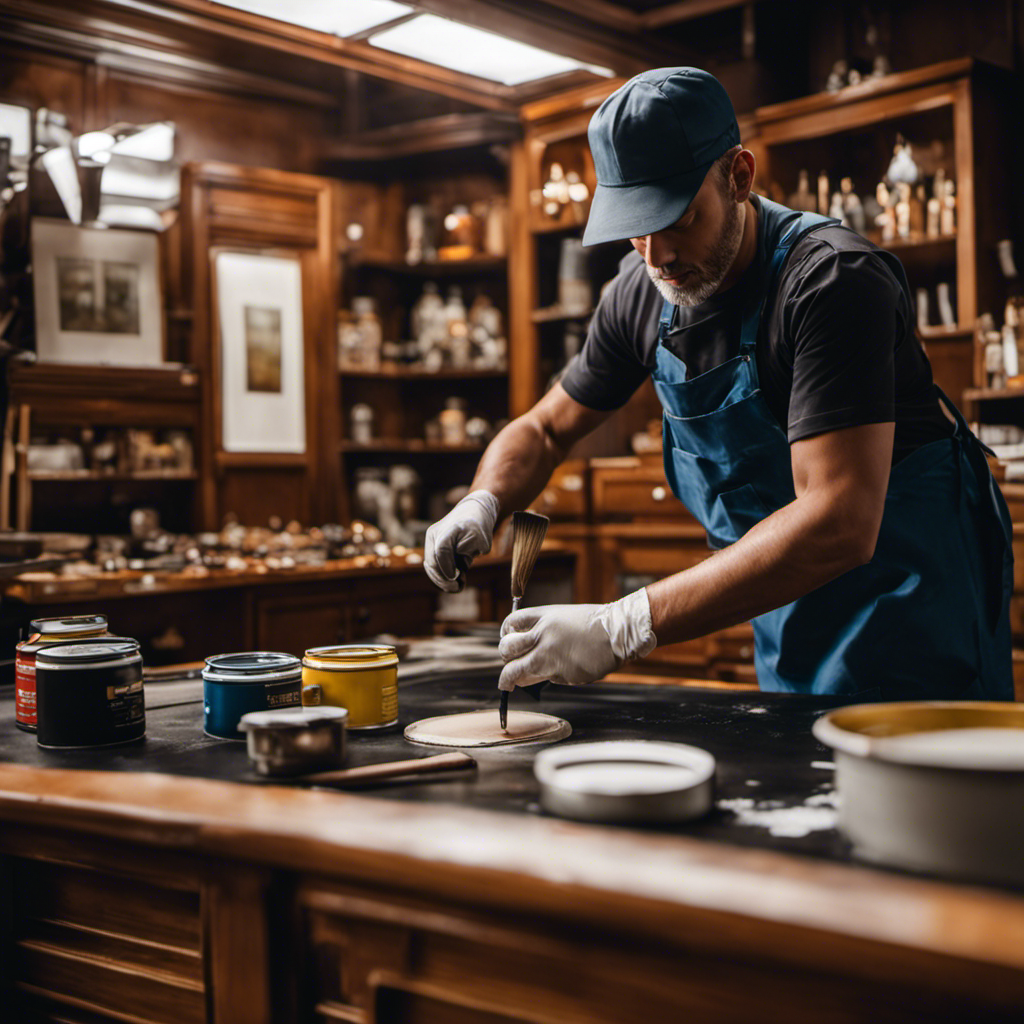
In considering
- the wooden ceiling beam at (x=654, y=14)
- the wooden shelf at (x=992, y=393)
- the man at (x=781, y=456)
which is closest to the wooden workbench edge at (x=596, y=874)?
the man at (x=781, y=456)

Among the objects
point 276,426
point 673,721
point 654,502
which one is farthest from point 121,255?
point 673,721

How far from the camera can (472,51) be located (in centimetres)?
421

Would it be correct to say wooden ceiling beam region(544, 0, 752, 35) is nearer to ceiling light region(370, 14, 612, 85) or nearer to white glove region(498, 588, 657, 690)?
ceiling light region(370, 14, 612, 85)

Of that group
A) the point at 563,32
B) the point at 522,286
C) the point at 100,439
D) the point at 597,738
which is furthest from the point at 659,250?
the point at 100,439

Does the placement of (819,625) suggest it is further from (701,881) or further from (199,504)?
(199,504)

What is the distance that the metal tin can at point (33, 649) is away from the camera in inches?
58.3

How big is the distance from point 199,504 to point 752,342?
3780mm

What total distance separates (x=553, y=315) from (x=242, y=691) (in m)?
3.97

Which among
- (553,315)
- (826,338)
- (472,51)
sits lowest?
(826,338)

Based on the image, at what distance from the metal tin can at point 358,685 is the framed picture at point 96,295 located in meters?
3.69

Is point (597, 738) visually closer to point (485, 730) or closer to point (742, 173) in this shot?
point (485, 730)

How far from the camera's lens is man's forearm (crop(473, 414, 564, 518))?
7.36 ft

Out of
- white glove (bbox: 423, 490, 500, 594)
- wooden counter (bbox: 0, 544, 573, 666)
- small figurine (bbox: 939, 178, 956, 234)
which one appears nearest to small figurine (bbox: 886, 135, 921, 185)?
small figurine (bbox: 939, 178, 956, 234)

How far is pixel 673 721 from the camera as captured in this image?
4.97 feet
